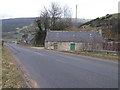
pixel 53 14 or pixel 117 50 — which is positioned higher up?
pixel 53 14

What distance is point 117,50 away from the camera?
23562 mm

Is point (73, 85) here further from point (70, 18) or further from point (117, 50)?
point (70, 18)

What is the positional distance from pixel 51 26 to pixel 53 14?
5.02 m

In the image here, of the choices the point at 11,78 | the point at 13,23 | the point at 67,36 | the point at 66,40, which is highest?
the point at 13,23

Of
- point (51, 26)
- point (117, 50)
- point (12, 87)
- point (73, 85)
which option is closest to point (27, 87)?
point (12, 87)

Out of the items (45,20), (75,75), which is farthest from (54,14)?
(75,75)

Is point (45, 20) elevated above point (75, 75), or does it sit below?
above

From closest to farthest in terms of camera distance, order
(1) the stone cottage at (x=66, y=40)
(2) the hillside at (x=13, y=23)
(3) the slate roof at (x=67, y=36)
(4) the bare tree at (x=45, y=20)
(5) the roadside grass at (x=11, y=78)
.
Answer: (5) the roadside grass at (x=11, y=78) < (1) the stone cottage at (x=66, y=40) < (3) the slate roof at (x=67, y=36) < (4) the bare tree at (x=45, y=20) < (2) the hillside at (x=13, y=23)

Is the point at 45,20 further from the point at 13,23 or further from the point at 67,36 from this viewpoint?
the point at 13,23

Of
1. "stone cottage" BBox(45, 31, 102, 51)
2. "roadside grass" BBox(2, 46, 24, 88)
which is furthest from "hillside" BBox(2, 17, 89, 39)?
"roadside grass" BBox(2, 46, 24, 88)

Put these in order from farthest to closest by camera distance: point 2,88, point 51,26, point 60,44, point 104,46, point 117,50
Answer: point 51,26
point 60,44
point 104,46
point 117,50
point 2,88

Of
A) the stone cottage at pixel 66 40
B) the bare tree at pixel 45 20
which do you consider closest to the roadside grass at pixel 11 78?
the stone cottage at pixel 66 40

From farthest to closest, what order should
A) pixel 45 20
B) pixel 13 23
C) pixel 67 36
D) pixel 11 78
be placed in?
pixel 13 23
pixel 45 20
pixel 67 36
pixel 11 78

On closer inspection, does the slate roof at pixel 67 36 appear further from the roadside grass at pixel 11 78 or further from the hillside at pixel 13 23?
the roadside grass at pixel 11 78
